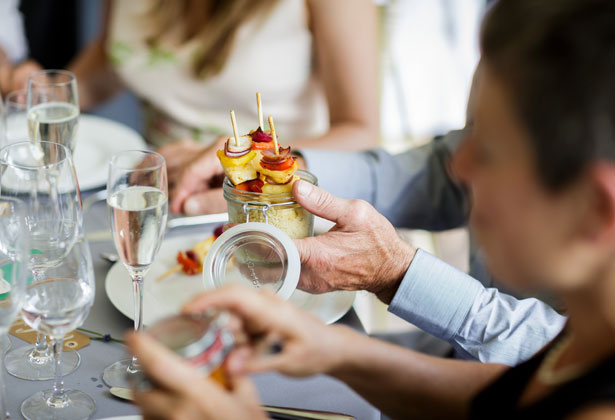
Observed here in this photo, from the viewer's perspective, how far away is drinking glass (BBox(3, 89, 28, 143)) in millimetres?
1347

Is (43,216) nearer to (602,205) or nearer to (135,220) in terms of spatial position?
(135,220)

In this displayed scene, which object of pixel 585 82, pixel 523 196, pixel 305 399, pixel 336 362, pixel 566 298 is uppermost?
pixel 585 82

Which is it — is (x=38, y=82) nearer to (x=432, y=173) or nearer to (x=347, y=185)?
(x=347, y=185)

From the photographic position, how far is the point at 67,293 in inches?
32.3

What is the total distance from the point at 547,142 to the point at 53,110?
1024 millimetres

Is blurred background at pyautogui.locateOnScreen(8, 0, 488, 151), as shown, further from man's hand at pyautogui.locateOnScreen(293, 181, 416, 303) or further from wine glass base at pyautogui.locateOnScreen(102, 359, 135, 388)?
wine glass base at pyautogui.locateOnScreen(102, 359, 135, 388)

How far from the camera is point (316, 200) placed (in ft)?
3.28

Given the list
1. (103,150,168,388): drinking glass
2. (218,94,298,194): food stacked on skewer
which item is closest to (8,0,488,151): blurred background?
(218,94,298,194): food stacked on skewer

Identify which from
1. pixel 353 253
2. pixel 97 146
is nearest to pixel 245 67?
pixel 97 146

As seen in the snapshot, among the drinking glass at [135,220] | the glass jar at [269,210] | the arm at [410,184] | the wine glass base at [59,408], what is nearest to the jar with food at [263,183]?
the glass jar at [269,210]

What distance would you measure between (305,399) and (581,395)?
40cm

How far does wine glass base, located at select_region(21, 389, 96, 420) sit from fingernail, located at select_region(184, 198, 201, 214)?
0.48 meters

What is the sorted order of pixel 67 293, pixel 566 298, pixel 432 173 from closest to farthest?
pixel 566 298
pixel 67 293
pixel 432 173

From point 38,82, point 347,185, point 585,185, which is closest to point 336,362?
point 585,185
